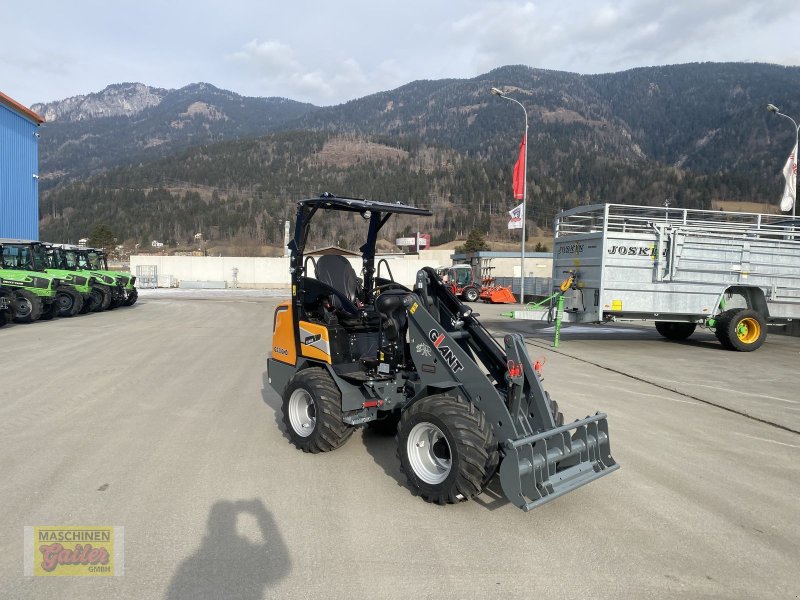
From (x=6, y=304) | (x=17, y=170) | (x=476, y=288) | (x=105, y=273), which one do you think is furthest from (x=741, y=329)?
(x=17, y=170)

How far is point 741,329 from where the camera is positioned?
1238cm

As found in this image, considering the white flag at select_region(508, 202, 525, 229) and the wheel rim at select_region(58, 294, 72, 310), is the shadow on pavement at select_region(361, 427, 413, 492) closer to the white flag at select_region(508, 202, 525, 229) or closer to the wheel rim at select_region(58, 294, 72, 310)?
the wheel rim at select_region(58, 294, 72, 310)

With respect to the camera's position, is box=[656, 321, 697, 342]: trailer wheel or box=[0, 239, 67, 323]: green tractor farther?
box=[0, 239, 67, 323]: green tractor

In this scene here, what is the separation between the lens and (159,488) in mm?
4312

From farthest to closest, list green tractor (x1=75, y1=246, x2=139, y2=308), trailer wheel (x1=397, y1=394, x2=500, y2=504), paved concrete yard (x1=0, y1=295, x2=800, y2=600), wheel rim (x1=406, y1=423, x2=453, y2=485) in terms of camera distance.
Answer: green tractor (x1=75, y1=246, x2=139, y2=308) → wheel rim (x1=406, y1=423, x2=453, y2=485) → trailer wheel (x1=397, y1=394, x2=500, y2=504) → paved concrete yard (x1=0, y1=295, x2=800, y2=600)

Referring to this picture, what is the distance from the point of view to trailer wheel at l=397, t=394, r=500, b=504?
3.68 m

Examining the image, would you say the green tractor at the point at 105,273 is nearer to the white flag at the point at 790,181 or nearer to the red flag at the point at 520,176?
the red flag at the point at 520,176

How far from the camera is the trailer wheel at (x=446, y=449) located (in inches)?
145

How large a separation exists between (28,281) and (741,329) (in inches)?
794

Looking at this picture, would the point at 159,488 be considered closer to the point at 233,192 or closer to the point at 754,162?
the point at 233,192

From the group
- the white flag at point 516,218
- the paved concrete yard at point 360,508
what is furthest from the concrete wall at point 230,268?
the paved concrete yard at point 360,508

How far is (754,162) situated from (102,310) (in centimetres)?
16047

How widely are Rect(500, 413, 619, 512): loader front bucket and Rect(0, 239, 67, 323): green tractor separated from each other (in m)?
17.5

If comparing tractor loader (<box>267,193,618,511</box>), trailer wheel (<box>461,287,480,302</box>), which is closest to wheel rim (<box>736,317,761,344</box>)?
tractor loader (<box>267,193,618,511</box>)
